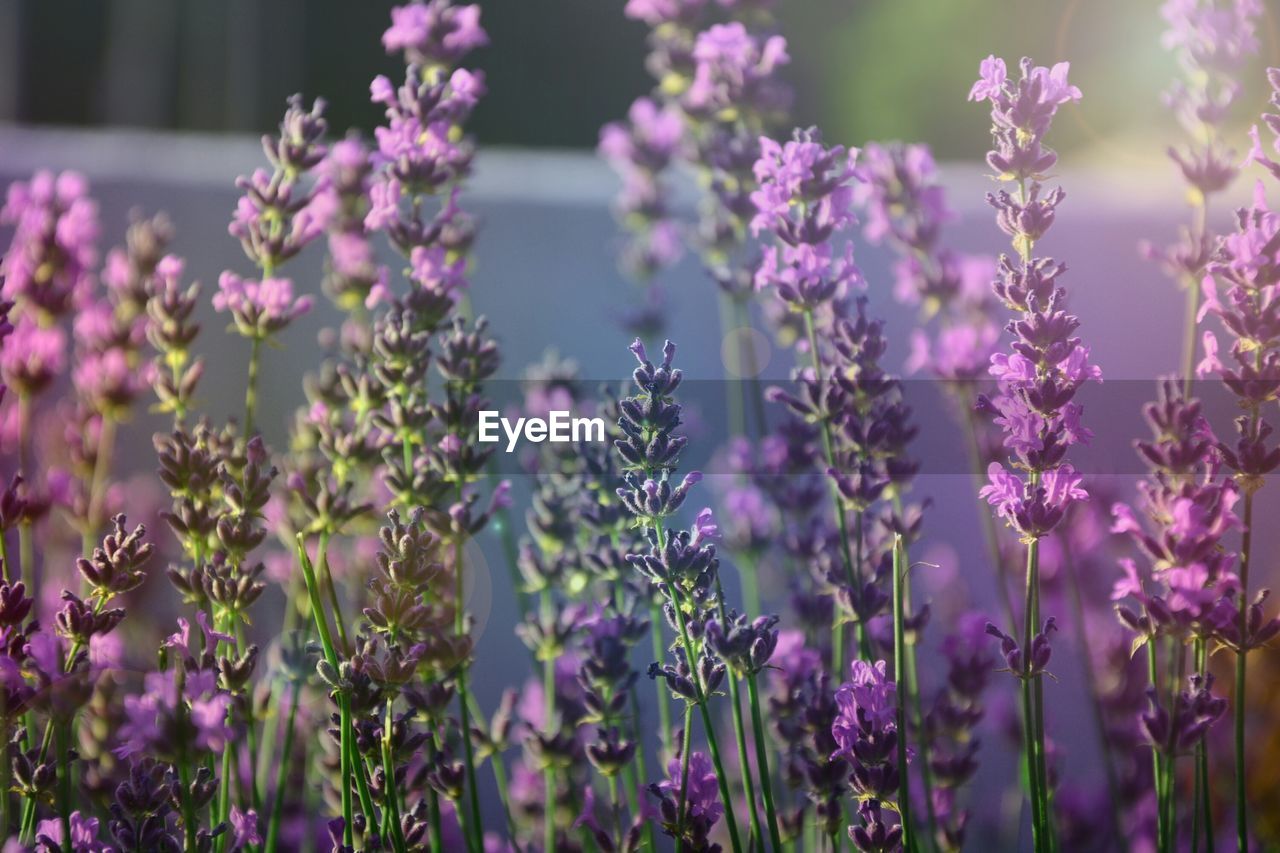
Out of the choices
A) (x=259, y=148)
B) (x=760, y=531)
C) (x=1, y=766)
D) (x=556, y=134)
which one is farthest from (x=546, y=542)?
(x=556, y=134)

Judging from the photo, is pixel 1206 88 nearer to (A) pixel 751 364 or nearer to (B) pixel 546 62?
(A) pixel 751 364

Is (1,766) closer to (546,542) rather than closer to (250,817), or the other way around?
(250,817)

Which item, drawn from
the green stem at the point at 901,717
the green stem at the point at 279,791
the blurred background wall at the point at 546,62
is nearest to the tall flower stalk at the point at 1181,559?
the green stem at the point at 901,717

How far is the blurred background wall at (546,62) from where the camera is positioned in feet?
13.3

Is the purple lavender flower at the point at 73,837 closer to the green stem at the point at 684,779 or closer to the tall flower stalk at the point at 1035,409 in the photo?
the green stem at the point at 684,779

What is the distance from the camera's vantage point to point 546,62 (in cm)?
550

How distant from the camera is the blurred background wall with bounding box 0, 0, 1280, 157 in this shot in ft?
13.3

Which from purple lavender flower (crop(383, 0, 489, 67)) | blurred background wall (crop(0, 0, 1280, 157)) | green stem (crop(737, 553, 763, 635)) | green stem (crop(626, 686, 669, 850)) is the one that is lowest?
green stem (crop(626, 686, 669, 850))

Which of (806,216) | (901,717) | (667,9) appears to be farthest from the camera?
(667,9)

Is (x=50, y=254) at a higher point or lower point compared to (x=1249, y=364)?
higher

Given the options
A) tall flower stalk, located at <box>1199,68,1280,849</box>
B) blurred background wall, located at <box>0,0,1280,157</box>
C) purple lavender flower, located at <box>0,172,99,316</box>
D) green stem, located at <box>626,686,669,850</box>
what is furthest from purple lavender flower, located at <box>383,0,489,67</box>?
blurred background wall, located at <box>0,0,1280,157</box>

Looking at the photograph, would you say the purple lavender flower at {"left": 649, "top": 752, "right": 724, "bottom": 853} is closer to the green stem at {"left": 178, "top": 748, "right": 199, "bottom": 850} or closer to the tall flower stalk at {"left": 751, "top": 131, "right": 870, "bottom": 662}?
the tall flower stalk at {"left": 751, "top": 131, "right": 870, "bottom": 662}

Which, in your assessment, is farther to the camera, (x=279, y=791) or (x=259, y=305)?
(x=259, y=305)

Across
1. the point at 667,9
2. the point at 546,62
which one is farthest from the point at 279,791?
the point at 546,62
